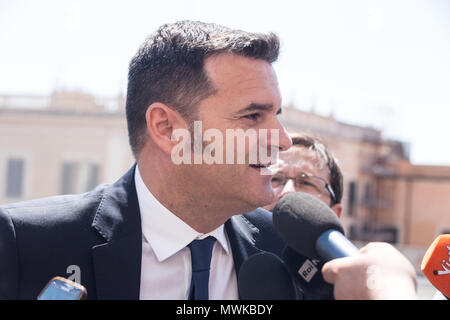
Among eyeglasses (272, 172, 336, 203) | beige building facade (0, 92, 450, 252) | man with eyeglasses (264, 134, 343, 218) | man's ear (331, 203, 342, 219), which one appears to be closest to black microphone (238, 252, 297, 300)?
man with eyeglasses (264, 134, 343, 218)

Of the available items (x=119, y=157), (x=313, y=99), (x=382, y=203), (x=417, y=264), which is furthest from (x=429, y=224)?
(x=119, y=157)

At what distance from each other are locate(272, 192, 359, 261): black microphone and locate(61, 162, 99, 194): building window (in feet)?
74.9

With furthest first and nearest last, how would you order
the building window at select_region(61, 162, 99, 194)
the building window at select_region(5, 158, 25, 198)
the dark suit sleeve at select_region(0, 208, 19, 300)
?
1. the building window at select_region(5, 158, 25, 198)
2. the building window at select_region(61, 162, 99, 194)
3. the dark suit sleeve at select_region(0, 208, 19, 300)

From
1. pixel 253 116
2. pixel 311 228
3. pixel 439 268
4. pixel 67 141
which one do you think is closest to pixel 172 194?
pixel 253 116

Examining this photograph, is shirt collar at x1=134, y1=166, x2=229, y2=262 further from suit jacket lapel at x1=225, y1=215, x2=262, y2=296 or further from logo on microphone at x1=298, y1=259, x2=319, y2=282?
logo on microphone at x1=298, y1=259, x2=319, y2=282

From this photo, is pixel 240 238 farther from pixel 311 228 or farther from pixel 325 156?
pixel 325 156

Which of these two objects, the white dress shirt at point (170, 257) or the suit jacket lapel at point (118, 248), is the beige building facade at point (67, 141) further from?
the suit jacket lapel at point (118, 248)

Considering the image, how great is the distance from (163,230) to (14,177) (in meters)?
24.6

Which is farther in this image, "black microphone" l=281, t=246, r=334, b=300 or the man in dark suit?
→ the man in dark suit

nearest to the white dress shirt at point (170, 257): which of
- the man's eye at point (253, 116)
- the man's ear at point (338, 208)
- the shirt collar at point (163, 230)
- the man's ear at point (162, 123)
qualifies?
the shirt collar at point (163, 230)

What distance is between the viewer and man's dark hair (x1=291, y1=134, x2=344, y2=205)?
3158 millimetres

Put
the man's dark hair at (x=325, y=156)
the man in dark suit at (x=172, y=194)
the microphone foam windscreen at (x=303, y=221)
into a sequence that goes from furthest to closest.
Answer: the man's dark hair at (x=325, y=156), the man in dark suit at (x=172, y=194), the microphone foam windscreen at (x=303, y=221)

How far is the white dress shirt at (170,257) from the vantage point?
1.96m

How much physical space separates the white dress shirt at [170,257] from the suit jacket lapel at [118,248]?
58 millimetres
